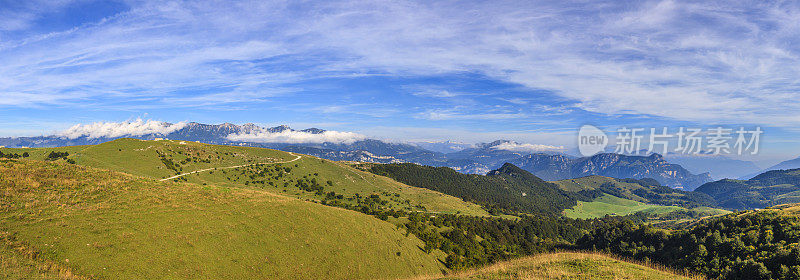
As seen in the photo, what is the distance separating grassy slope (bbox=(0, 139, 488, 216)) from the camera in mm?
80875

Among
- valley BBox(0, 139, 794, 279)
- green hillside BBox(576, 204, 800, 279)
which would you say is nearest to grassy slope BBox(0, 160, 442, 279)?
Result: valley BBox(0, 139, 794, 279)

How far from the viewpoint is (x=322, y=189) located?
12794cm

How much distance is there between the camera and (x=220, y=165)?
363 feet

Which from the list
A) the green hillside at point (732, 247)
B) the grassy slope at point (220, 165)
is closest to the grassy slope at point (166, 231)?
the green hillside at point (732, 247)

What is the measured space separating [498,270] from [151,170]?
9859 centimetres

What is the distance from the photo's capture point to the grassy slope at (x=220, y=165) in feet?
265

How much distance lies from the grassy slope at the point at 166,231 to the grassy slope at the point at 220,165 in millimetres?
52530

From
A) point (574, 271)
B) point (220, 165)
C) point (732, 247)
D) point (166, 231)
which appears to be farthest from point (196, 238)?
point (220, 165)

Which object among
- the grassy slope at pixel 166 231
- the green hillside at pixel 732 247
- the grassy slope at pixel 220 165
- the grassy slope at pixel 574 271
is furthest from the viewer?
the grassy slope at pixel 220 165

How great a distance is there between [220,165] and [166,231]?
96820mm

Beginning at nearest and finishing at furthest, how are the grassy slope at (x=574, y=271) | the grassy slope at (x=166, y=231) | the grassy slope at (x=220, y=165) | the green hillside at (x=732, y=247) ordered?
the grassy slope at (x=574, y=271) < the grassy slope at (x=166, y=231) < the green hillside at (x=732, y=247) < the grassy slope at (x=220, y=165)

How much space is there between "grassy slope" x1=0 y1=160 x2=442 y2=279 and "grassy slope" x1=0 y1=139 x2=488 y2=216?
52530 mm

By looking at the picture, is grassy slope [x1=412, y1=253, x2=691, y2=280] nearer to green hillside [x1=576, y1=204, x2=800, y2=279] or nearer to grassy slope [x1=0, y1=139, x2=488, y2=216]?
green hillside [x1=576, y1=204, x2=800, y2=279]

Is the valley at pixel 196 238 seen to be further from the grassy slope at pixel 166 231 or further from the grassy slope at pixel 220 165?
the grassy slope at pixel 220 165
